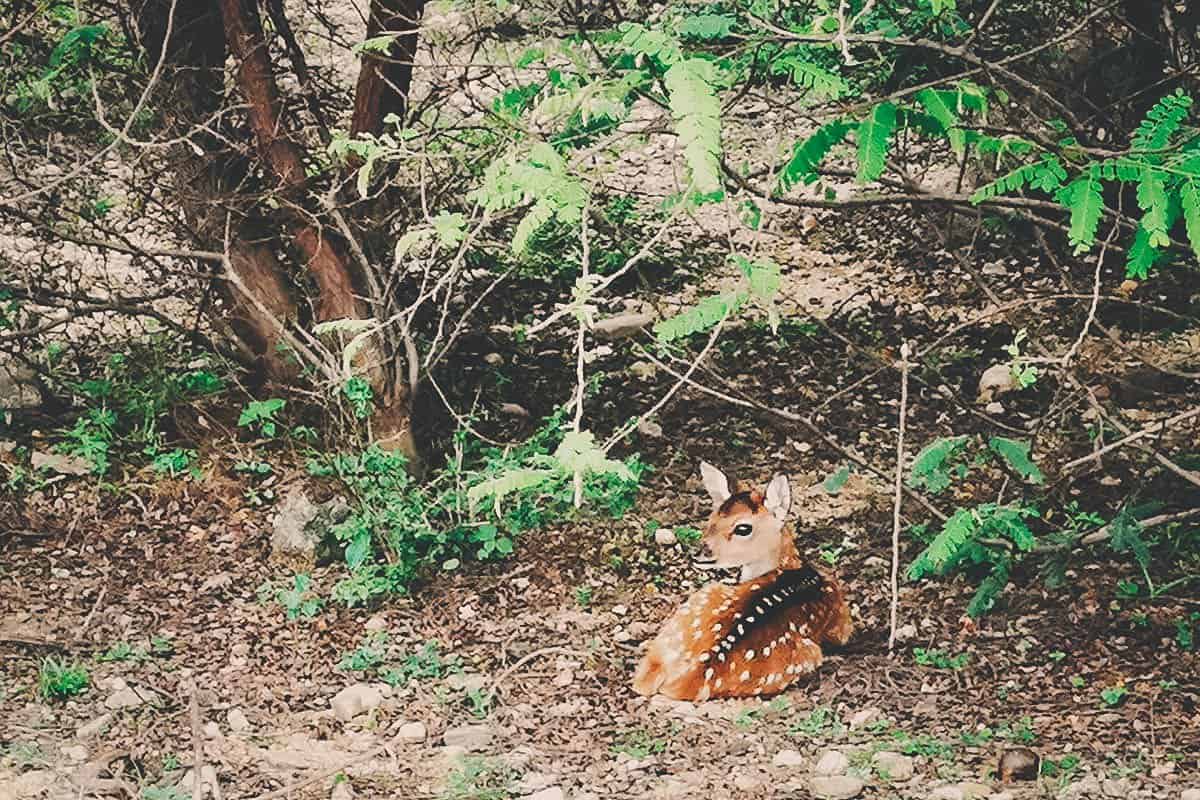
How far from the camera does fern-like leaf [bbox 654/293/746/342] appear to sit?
4.75m

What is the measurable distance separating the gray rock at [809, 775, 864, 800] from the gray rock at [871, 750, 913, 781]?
3.6 inches

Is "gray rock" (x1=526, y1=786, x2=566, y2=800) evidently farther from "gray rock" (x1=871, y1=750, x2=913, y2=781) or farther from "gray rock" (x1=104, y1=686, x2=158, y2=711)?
"gray rock" (x1=104, y1=686, x2=158, y2=711)

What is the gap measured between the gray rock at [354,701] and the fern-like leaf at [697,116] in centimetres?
232

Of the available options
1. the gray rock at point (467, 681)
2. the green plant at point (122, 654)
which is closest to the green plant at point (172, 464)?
the green plant at point (122, 654)

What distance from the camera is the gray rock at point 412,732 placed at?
17.2ft

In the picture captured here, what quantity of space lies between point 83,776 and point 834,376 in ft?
13.2

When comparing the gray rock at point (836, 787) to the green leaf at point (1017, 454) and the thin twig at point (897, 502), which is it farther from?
the green leaf at point (1017, 454)

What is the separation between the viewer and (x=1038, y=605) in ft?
19.0

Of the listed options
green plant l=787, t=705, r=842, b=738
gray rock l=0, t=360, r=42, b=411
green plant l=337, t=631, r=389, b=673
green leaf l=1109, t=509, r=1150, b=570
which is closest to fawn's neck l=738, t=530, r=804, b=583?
green plant l=787, t=705, r=842, b=738

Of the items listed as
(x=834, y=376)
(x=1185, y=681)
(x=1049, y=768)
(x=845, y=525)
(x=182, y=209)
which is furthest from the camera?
(x=834, y=376)

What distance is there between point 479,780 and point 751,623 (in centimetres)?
104

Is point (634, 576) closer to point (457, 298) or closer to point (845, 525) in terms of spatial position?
point (845, 525)

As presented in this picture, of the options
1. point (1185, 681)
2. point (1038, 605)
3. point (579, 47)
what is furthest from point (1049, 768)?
point (579, 47)

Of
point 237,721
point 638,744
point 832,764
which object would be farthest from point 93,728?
point 832,764
